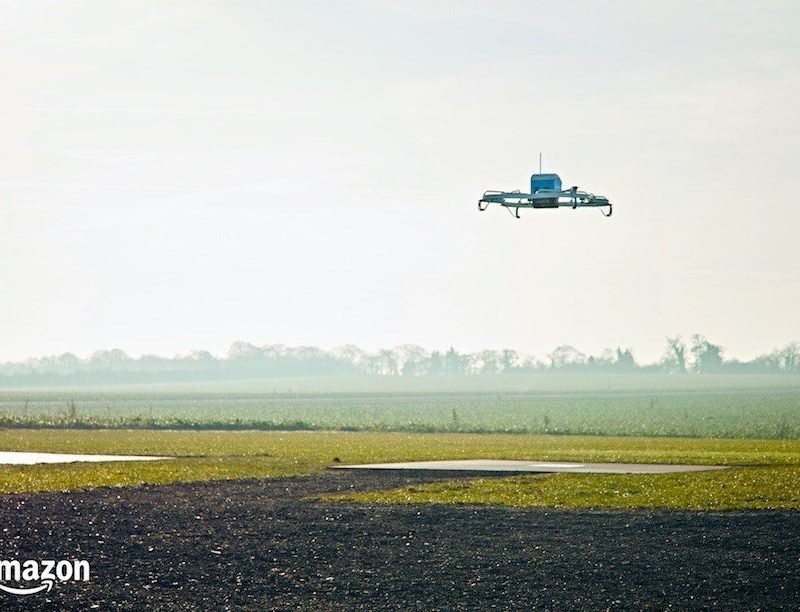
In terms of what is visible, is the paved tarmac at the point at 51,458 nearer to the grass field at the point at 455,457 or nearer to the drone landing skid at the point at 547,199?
the grass field at the point at 455,457

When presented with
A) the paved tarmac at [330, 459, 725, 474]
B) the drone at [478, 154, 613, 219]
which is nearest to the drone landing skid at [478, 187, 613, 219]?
the drone at [478, 154, 613, 219]

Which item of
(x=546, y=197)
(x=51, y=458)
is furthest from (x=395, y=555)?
(x=51, y=458)

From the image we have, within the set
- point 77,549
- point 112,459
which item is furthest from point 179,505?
point 112,459

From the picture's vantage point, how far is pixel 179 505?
2455cm

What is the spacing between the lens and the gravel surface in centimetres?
1598

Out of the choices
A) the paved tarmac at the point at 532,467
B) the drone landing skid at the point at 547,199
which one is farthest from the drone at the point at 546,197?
the paved tarmac at the point at 532,467

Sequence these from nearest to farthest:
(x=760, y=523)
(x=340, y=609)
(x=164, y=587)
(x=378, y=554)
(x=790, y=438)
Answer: (x=340, y=609) → (x=164, y=587) → (x=378, y=554) → (x=760, y=523) → (x=790, y=438)

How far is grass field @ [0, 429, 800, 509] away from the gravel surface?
7.14ft

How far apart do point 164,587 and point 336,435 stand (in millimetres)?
39081

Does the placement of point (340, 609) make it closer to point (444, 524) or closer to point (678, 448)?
point (444, 524)

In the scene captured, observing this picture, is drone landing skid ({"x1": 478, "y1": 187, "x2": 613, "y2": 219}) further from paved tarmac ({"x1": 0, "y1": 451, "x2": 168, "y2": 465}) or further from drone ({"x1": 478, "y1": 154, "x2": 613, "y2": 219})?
paved tarmac ({"x1": 0, "y1": 451, "x2": 168, "y2": 465})

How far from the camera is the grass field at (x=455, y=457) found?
2525 cm

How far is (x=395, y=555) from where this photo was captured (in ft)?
61.6

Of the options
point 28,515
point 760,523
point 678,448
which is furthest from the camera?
point 678,448
